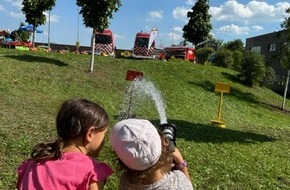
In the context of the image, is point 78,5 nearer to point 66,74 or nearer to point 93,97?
point 66,74

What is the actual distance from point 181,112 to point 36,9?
11.7 meters

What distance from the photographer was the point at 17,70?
51.3 ft

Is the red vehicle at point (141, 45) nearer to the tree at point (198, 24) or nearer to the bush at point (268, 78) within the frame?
the tree at point (198, 24)

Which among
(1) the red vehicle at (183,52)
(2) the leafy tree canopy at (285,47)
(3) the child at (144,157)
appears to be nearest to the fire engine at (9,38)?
(1) the red vehicle at (183,52)

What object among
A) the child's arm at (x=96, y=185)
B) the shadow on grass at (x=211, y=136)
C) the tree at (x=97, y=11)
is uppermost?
the tree at (x=97, y=11)

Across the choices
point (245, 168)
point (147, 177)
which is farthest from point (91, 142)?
point (245, 168)

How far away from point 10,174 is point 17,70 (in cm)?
1092

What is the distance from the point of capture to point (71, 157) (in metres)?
2.24

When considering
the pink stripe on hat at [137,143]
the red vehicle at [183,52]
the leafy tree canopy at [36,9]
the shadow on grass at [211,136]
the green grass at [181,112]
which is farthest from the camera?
the red vehicle at [183,52]

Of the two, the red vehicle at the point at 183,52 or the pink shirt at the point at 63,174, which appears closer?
the pink shirt at the point at 63,174

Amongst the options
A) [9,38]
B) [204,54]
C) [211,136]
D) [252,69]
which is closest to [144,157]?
[211,136]

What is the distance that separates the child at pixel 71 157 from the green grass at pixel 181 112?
2.53 ft

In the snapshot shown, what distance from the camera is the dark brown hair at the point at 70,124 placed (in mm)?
2234

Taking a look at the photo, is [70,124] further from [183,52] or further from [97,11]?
[183,52]
